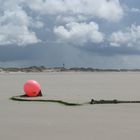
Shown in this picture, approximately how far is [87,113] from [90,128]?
321 centimetres

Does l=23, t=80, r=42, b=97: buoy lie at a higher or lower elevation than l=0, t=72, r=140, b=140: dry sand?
higher

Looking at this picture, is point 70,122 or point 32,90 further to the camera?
point 32,90

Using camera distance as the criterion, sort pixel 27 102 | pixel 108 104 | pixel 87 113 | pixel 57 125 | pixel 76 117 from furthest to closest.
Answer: pixel 27 102 → pixel 108 104 → pixel 87 113 → pixel 76 117 → pixel 57 125

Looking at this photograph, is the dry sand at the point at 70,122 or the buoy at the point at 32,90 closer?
the dry sand at the point at 70,122

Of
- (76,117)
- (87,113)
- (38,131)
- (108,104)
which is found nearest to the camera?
(38,131)

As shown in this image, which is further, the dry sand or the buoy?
the buoy

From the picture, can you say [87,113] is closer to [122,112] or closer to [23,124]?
[122,112]

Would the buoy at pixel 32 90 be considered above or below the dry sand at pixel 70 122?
above

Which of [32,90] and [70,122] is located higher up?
[32,90]

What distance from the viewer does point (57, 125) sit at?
1224cm

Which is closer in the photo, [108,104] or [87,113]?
[87,113]

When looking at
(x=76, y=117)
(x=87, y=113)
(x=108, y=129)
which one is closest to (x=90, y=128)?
(x=108, y=129)

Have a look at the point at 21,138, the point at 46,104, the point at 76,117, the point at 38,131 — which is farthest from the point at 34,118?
the point at 46,104

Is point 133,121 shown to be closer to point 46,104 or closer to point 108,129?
point 108,129
